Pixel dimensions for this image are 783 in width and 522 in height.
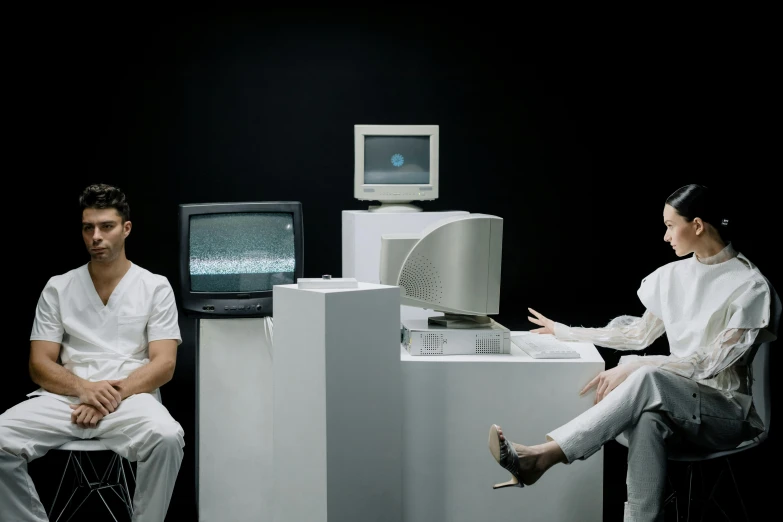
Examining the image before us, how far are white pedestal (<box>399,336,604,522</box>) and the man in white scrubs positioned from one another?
0.88 meters

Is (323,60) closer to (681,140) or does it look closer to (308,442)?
(681,140)

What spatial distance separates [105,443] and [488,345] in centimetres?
145

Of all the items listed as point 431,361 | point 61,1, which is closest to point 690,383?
point 431,361

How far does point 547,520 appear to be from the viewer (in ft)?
10.2

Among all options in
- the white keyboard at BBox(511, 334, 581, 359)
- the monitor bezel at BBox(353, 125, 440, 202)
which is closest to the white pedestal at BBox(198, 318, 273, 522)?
the white keyboard at BBox(511, 334, 581, 359)

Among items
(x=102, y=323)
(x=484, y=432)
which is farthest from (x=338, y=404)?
(x=102, y=323)

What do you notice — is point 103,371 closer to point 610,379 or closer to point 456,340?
point 456,340

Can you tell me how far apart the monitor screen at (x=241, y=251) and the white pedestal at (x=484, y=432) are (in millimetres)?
731

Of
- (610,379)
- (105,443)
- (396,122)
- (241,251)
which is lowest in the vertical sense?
(105,443)

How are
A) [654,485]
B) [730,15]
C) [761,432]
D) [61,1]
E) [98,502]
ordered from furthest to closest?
[730,15] < [61,1] < [98,502] < [761,432] < [654,485]

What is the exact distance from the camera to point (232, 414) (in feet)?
11.3

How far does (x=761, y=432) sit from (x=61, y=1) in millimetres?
4086

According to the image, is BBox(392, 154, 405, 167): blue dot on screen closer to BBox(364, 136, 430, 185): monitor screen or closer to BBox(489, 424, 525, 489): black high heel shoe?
BBox(364, 136, 430, 185): monitor screen

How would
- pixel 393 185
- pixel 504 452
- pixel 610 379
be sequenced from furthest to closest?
pixel 393 185, pixel 610 379, pixel 504 452
